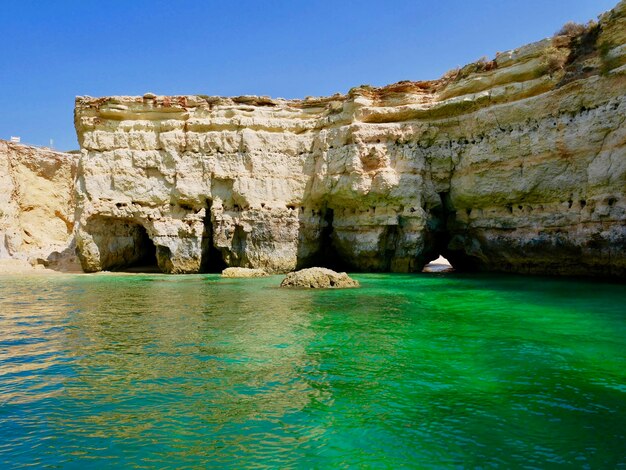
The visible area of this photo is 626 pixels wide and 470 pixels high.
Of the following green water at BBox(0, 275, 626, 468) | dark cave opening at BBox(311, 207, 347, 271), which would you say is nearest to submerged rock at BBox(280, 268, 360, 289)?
green water at BBox(0, 275, 626, 468)

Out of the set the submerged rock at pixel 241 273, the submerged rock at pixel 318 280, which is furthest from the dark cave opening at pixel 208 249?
the submerged rock at pixel 318 280

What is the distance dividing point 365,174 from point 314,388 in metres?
18.3

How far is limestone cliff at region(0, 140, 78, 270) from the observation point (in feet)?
112

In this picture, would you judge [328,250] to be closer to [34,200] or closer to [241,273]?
[241,273]

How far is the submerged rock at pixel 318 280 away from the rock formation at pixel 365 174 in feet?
24.8

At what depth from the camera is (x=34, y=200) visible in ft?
123

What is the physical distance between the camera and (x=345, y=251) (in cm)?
2464

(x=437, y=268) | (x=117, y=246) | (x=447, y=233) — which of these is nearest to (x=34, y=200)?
(x=117, y=246)

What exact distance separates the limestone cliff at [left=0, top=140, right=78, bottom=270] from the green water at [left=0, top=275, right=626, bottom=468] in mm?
28159

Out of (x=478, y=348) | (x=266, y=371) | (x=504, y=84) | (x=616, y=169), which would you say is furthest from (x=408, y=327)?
(x=504, y=84)

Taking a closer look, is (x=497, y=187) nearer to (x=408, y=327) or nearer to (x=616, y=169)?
(x=616, y=169)

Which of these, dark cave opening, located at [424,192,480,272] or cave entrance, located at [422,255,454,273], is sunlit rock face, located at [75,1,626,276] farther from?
cave entrance, located at [422,255,454,273]

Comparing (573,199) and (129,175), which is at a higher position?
(129,175)

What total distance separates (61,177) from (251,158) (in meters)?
23.8
